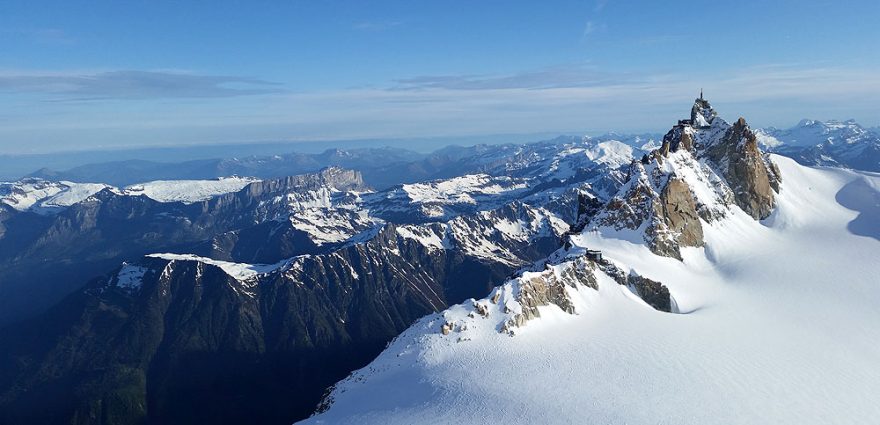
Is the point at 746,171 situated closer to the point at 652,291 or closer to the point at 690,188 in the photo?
the point at 690,188

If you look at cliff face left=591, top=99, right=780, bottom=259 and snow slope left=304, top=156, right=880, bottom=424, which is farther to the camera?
cliff face left=591, top=99, right=780, bottom=259

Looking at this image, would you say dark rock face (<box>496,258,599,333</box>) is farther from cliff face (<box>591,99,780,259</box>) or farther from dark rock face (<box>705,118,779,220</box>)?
dark rock face (<box>705,118,779,220</box>)

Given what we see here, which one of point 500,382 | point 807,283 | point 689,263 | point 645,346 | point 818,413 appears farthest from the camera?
point 689,263

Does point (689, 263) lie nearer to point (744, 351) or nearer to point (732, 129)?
point (744, 351)

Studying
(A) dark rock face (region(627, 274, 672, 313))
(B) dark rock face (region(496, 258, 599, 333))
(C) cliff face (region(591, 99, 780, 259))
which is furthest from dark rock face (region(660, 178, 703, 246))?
(B) dark rock face (region(496, 258, 599, 333))

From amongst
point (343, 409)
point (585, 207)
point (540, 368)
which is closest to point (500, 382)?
point (540, 368)

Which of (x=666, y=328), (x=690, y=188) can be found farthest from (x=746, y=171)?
(x=666, y=328)
